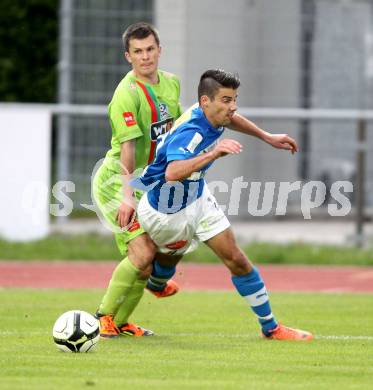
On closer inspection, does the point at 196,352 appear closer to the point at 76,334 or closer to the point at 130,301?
the point at 76,334

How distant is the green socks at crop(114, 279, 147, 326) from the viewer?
10016 mm

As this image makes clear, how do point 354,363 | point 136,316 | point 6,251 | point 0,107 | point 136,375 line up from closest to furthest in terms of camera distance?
1. point 136,375
2. point 354,363
3. point 136,316
4. point 6,251
5. point 0,107

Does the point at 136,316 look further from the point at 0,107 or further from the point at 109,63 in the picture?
the point at 109,63

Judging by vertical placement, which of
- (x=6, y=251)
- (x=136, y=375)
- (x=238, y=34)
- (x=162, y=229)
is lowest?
(x=6, y=251)

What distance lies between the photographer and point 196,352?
8.92m

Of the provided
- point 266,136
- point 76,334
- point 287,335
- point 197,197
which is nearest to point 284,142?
point 266,136

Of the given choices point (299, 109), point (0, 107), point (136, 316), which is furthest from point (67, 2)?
point (136, 316)

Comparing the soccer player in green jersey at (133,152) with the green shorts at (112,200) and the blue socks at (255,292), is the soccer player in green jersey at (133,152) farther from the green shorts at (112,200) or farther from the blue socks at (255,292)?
the blue socks at (255,292)

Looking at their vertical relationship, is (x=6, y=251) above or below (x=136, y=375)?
below

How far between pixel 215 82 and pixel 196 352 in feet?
6.49

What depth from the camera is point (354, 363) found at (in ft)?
27.4

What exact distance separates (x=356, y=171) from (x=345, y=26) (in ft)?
10.3

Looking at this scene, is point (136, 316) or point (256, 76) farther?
point (256, 76)

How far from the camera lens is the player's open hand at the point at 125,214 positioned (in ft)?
31.6
